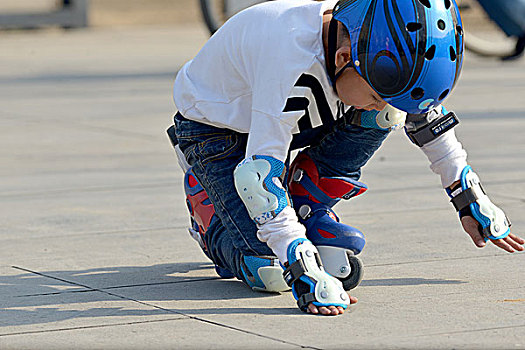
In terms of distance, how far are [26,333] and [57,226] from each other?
1.79 metres

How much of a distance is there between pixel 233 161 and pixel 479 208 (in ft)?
3.04

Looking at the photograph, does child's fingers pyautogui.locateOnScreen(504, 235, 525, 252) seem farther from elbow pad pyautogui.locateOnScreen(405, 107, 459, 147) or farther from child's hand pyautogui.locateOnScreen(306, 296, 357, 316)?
child's hand pyautogui.locateOnScreen(306, 296, 357, 316)

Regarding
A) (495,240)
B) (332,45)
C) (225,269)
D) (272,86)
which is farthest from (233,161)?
(495,240)

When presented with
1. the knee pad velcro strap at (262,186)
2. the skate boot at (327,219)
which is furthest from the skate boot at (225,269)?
the knee pad velcro strap at (262,186)

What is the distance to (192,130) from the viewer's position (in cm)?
397

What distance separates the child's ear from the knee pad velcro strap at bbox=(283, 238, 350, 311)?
60cm

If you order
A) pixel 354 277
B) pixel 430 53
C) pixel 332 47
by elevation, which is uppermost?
pixel 332 47

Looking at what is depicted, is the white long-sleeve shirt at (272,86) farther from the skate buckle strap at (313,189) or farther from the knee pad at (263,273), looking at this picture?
the skate buckle strap at (313,189)

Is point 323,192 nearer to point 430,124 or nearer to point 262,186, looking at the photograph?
point 430,124

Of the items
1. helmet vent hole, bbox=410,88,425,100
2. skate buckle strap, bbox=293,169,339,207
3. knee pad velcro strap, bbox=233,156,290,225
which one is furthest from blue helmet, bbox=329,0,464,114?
skate buckle strap, bbox=293,169,339,207

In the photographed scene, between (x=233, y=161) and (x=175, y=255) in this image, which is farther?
(x=175, y=255)

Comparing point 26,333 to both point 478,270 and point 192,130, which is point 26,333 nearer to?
point 192,130

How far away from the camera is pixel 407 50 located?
331 cm

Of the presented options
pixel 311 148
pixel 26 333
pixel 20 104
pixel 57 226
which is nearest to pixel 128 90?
pixel 20 104
